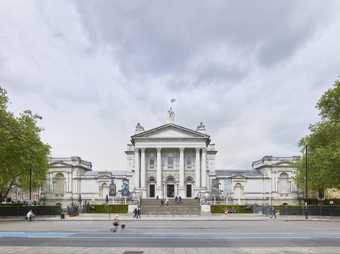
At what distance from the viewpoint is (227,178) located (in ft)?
382

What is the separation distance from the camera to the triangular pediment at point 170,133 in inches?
4163

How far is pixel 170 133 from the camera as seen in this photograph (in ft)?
348

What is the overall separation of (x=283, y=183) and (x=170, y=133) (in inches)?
1138

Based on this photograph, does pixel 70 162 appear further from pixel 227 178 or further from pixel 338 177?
pixel 338 177

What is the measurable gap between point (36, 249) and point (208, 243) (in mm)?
7860

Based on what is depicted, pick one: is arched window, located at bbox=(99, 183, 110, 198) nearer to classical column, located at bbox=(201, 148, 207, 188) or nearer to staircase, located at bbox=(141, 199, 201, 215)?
classical column, located at bbox=(201, 148, 207, 188)

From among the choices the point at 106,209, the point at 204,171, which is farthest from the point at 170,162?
the point at 106,209

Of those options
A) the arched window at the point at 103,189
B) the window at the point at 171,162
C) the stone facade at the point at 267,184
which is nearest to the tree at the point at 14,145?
the window at the point at 171,162

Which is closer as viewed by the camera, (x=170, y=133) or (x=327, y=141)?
(x=327, y=141)

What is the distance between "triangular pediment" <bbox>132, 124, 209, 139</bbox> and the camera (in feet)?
347

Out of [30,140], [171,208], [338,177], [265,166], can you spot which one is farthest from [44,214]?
[265,166]

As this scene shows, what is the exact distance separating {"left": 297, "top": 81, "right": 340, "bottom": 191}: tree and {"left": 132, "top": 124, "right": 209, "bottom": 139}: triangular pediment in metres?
44.1

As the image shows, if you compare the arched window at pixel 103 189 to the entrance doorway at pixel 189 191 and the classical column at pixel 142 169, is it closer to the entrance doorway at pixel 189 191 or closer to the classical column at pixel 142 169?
the classical column at pixel 142 169

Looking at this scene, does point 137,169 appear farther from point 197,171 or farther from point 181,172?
point 197,171
